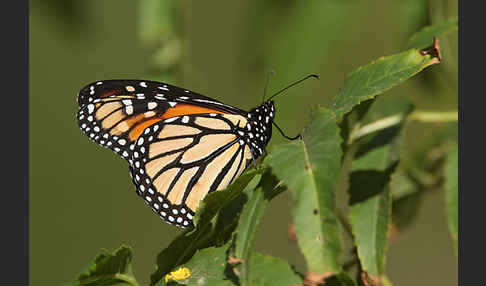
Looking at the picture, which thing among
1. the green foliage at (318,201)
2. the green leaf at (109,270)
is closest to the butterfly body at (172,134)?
the green foliage at (318,201)

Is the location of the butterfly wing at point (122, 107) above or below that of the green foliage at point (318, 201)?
above

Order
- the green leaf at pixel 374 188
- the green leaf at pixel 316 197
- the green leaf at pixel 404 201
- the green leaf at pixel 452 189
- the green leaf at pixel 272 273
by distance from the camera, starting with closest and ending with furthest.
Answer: the green leaf at pixel 316 197 → the green leaf at pixel 272 273 → the green leaf at pixel 374 188 → the green leaf at pixel 452 189 → the green leaf at pixel 404 201

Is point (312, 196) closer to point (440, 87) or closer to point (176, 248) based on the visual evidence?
point (176, 248)

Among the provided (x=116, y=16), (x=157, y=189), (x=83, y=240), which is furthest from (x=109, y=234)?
(x=157, y=189)

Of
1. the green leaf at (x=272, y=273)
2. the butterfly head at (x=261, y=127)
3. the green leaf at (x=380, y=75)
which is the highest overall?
the butterfly head at (x=261, y=127)

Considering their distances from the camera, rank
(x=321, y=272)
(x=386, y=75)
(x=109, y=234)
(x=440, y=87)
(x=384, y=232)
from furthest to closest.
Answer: (x=109, y=234), (x=440, y=87), (x=384, y=232), (x=386, y=75), (x=321, y=272)

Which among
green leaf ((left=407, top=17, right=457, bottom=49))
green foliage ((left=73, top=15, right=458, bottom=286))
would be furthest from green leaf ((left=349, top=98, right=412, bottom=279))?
green leaf ((left=407, top=17, right=457, bottom=49))

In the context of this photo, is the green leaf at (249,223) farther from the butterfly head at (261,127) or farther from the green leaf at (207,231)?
the butterfly head at (261,127)
